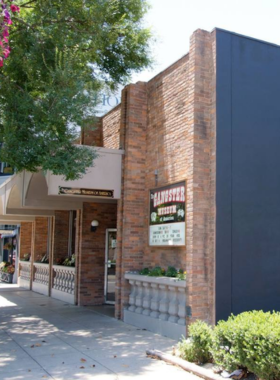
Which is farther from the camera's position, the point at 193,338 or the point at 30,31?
the point at 30,31

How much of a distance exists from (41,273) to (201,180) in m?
11.5

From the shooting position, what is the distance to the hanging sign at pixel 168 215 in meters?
9.35

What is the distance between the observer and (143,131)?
11.4 meters

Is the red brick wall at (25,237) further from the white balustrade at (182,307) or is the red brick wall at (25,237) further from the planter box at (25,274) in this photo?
the white balustrade at (182,307)

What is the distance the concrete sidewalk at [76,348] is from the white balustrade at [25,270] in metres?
8.06

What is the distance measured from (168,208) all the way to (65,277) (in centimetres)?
683

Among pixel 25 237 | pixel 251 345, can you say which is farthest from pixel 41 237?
pixel 251 345

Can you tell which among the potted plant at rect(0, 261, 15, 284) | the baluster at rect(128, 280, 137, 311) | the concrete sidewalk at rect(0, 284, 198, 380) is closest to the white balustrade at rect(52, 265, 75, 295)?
the concrete sidewalk at rect(0, 284, 198, 380)

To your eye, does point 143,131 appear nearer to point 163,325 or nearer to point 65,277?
point 163,325

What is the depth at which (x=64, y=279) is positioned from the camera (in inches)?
607

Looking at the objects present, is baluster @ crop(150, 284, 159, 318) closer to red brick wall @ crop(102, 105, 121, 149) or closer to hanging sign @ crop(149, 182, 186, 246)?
hanging sign @ crop(149, 182, 186, 246)

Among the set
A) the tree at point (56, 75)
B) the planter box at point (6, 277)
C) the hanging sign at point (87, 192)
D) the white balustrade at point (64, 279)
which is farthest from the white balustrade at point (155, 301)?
the planter box at point (6, 277)

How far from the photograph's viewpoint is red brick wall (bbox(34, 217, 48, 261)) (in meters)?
19.7

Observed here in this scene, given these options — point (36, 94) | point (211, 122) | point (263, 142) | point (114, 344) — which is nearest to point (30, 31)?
point (36, 94)
